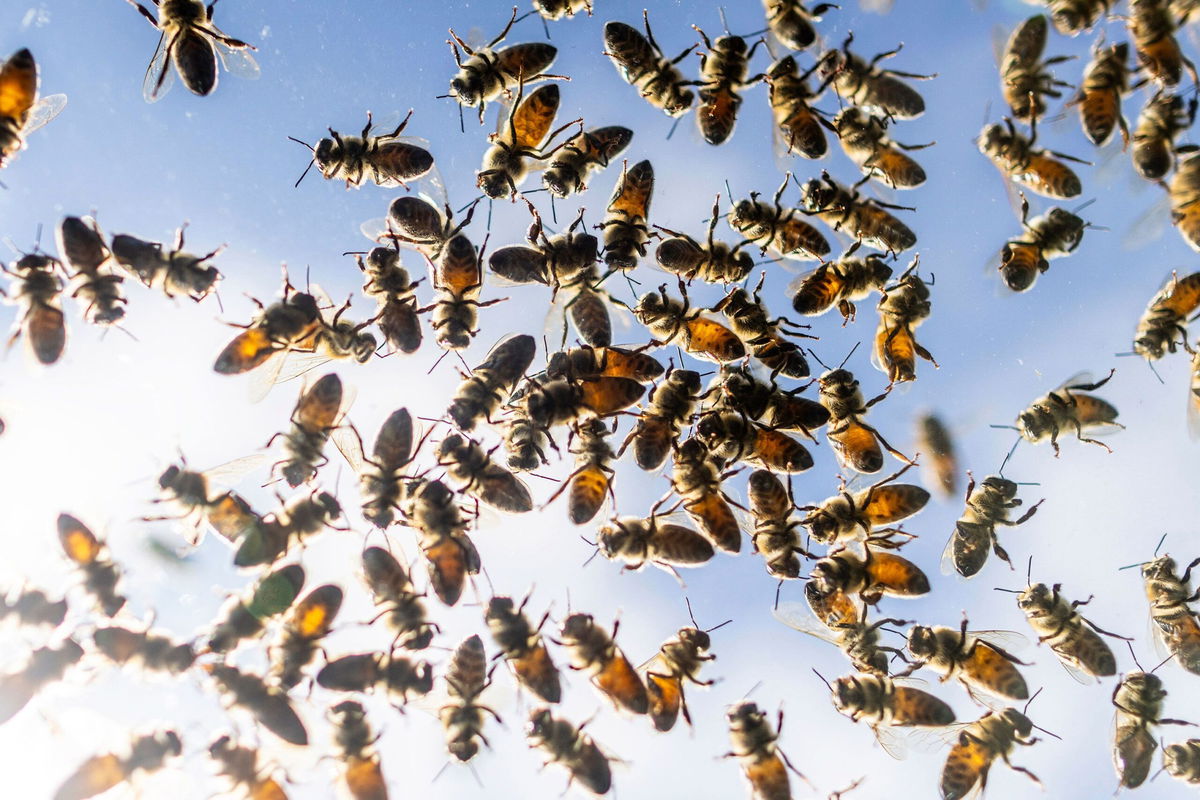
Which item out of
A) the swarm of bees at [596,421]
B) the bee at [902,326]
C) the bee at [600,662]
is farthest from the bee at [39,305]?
the bee at [902,326]

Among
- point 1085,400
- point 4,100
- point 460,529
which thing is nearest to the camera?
point 4,100

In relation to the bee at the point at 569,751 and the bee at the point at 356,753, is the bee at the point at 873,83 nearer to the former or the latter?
the bee at the point at 569,751

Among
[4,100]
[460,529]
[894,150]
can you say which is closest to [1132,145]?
[894,150]

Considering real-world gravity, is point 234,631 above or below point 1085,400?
below

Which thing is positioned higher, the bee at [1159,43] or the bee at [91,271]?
the bee at [1159,43]

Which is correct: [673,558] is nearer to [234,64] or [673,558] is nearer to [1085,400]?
[1085,400]
